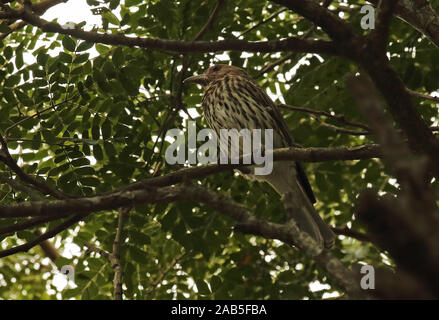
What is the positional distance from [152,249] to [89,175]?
1413 millimetres

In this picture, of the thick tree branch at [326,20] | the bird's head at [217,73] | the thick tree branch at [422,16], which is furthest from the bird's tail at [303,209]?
the thick tree branch at [326,20]

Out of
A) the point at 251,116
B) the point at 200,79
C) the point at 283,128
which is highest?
the point at 200,79

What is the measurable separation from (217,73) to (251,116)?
1.79 feet

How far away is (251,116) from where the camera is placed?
4805mm

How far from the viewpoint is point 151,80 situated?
4.44 meters

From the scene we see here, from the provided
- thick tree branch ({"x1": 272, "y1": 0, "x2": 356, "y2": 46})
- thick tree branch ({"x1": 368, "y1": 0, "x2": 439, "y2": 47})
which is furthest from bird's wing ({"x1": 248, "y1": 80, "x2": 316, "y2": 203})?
thick tree branch ({"x1": 272, "y1": 0, "x2": 356, "y2": 46})

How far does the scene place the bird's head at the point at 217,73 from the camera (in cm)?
497

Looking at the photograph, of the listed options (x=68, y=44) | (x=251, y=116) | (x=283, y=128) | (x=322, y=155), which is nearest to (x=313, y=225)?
(x=283, y=128)

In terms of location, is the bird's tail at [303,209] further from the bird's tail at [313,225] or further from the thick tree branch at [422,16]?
the thick tree branch at [422,16]

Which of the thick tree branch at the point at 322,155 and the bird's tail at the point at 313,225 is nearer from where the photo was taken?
the thick tree branch at the point at 322,155

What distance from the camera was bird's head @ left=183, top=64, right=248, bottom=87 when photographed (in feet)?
16.3

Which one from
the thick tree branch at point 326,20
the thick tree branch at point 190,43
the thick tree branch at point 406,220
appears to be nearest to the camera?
the thick tree branch at point 406,220

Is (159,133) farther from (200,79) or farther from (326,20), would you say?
(326,20)

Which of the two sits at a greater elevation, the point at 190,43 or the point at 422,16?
the point at 422,16
